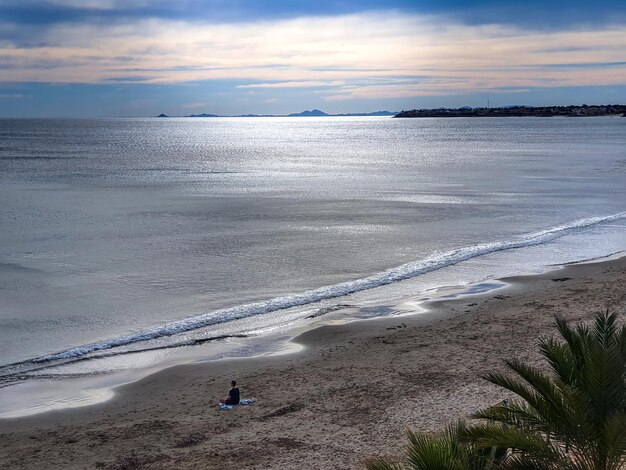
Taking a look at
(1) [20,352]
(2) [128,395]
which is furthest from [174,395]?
(1) [20,352]

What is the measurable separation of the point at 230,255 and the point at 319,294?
6262 mm

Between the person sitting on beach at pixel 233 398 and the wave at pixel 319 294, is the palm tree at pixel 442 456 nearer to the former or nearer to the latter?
the person sitting on beach at pixel 233 398

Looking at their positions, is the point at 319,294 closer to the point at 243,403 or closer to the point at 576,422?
the point at 243,403

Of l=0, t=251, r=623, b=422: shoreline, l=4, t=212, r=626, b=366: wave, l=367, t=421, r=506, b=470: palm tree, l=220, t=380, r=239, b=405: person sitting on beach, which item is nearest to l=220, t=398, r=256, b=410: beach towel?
l=220, t=380, r=239, b=405: person sitting on beach

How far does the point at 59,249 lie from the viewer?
26453mm

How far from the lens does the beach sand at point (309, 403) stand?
9.28 m

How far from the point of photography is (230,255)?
973 inches

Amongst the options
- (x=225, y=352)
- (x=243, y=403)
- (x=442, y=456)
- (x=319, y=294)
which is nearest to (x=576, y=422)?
(x=442, y=456)

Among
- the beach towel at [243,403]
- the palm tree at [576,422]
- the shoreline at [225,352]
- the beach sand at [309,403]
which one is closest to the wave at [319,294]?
the shoreline at [225,352]

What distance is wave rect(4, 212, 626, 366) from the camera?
1528 cm

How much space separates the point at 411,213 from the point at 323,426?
26191mm

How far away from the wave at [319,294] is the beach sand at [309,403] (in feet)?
8.05

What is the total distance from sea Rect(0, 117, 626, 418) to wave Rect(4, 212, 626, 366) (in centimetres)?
6

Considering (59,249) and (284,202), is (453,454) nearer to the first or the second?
(59,249)
